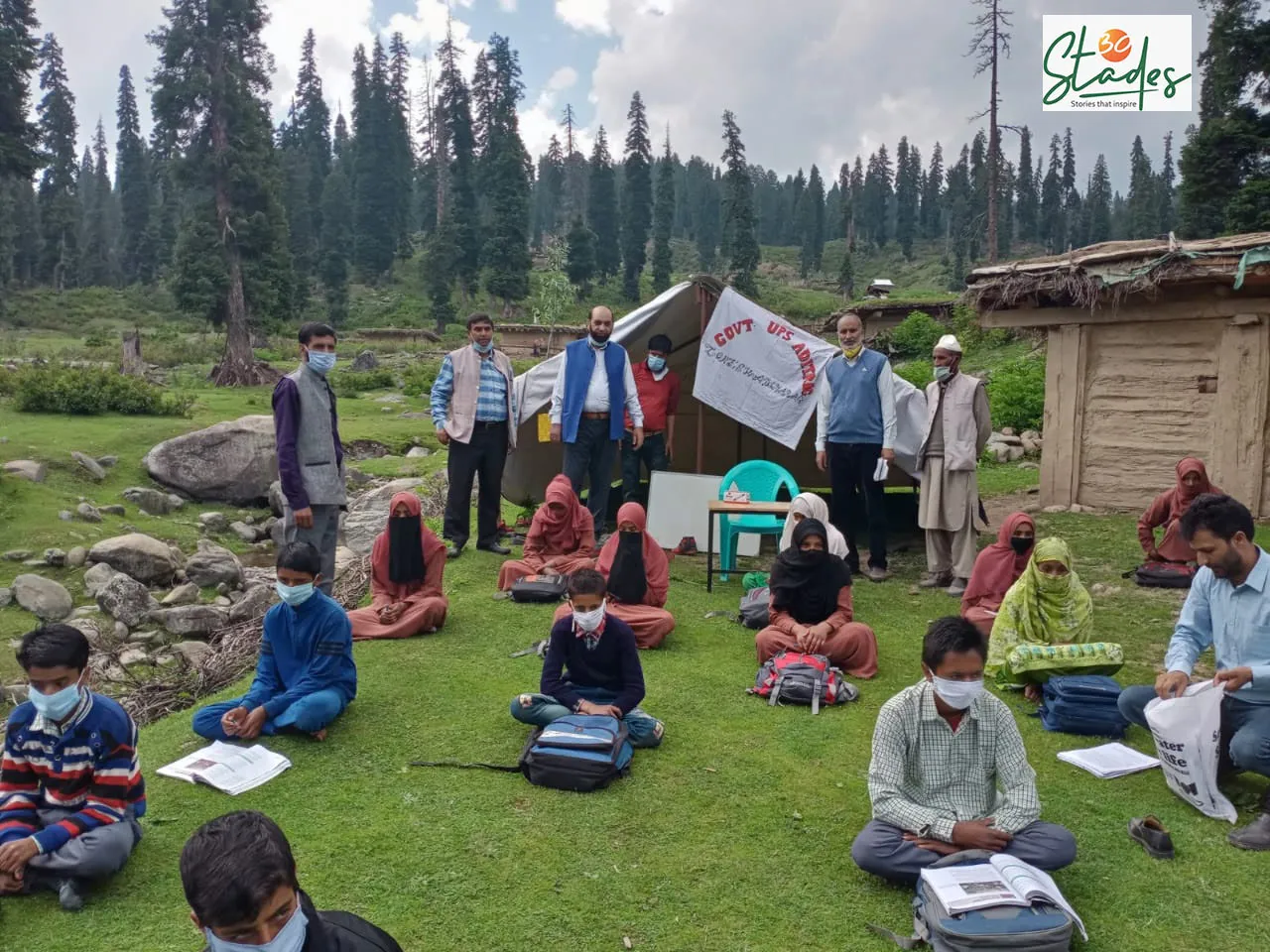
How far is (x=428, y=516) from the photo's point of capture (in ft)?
35.4

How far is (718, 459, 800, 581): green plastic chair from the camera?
26.6 feet

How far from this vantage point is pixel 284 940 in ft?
6.53

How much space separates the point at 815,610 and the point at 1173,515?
11.1 feet

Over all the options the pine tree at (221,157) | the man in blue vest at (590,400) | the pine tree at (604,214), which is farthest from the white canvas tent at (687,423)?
the pine tree at (604,214)

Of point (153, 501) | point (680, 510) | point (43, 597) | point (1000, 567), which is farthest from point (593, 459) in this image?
point (153, 501)

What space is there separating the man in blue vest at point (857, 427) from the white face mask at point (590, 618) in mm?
3965

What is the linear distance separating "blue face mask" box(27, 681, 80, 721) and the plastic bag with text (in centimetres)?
413

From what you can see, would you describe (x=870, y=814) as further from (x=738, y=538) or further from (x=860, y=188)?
(x=860, y=188)

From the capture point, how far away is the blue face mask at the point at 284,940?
1.98 meters

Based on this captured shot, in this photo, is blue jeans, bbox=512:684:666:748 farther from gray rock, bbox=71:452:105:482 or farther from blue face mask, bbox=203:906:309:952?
gray rock, bbox=71:452:105:482

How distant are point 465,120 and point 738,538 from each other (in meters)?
51.8

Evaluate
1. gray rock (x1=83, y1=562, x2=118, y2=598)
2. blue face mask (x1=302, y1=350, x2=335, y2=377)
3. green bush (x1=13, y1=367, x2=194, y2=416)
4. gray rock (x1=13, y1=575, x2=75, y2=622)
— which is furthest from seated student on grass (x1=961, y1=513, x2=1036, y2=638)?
green bush (x1=13, y1=367, x2=194, y2=416)

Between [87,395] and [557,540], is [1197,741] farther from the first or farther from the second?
[87,395]

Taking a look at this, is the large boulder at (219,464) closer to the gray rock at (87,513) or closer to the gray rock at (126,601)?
the gray rock at (87,513)
